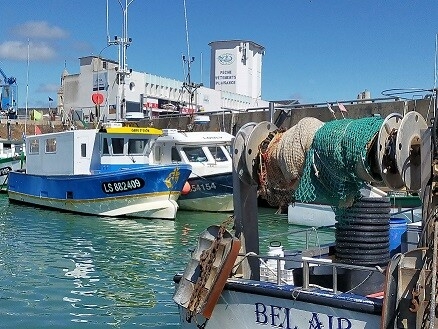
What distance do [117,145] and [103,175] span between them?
168 centimetres

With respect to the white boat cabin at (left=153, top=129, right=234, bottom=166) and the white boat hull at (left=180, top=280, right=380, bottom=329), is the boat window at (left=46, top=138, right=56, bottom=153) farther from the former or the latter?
the white boat hull at (left=180, top=280, right=380, bottom=329)

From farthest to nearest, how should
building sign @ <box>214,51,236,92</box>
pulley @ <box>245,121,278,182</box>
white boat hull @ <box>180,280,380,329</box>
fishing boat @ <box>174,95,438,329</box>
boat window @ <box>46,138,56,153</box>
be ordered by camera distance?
building sign @ <box>214,51,236,92</box> → boat window @ <box>46,138,56,153</box> → pulley @ <box>245,121,278,182</box> → white boat hull @ <box>180,280,380,329</box> → fishing boat @ <box>174,95,438,329</box>

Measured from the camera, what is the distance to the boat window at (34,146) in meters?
24.4

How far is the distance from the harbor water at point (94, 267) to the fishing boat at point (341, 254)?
2.61ft

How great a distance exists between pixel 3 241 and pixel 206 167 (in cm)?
886

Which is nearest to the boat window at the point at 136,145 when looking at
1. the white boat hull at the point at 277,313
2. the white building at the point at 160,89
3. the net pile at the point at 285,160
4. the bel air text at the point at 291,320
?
the white boat hull at the point at 277,313

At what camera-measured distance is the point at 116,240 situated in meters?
15.9

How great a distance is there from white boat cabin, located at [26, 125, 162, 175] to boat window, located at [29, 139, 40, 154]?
5.88 feet

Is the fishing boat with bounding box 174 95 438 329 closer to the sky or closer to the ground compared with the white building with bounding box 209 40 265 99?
closer to the ground

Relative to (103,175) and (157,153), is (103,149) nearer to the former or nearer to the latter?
(103,175)

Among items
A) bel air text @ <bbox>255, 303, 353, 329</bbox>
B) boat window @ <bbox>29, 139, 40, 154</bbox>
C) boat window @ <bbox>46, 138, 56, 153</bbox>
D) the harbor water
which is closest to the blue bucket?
the harbor water

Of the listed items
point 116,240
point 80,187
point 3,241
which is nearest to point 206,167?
point 80,187

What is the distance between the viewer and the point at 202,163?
2284 cm

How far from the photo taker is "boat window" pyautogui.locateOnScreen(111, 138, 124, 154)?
21.7 m
